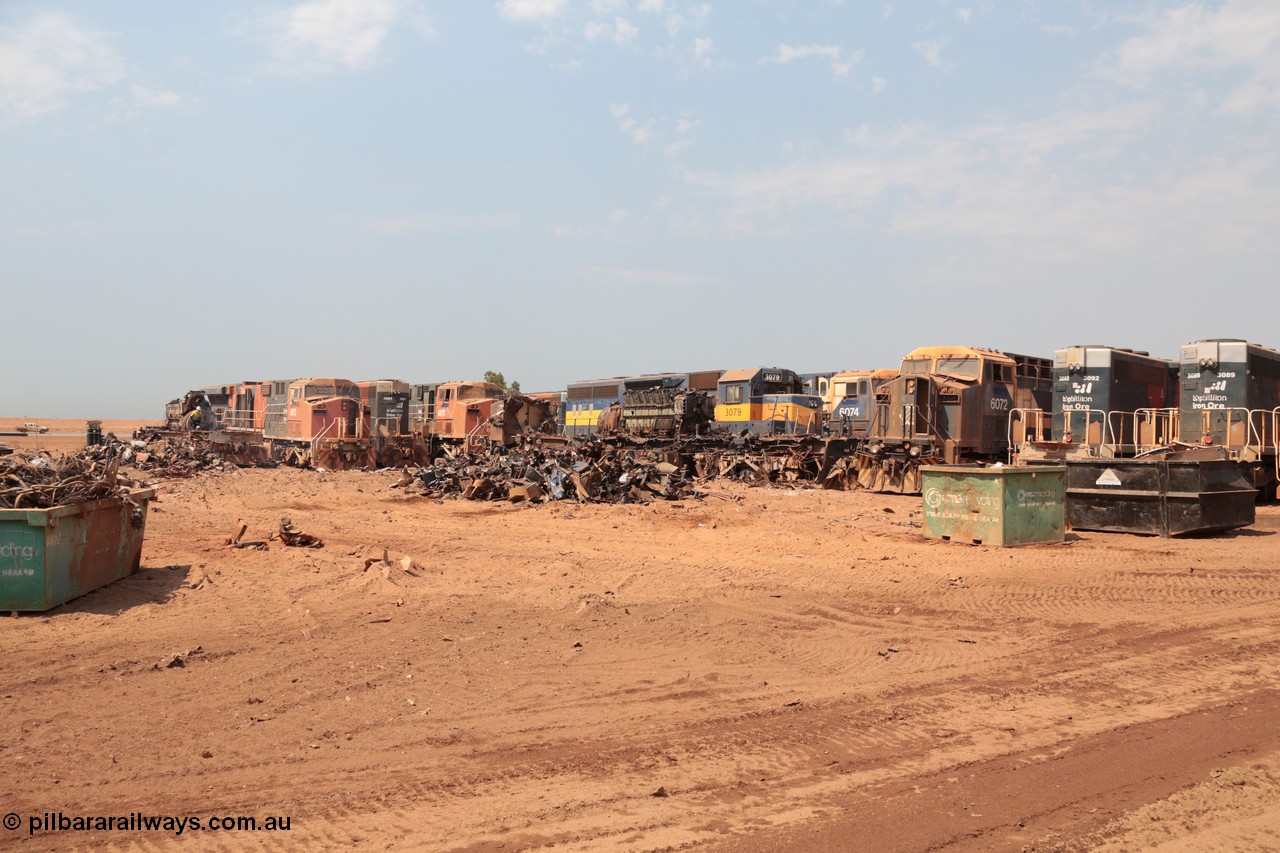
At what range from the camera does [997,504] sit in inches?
509

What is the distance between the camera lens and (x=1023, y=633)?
311 inches

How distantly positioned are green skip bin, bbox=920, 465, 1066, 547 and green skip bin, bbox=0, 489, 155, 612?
10.8 metres

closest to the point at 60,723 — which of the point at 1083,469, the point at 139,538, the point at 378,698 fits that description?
the point at 378,698

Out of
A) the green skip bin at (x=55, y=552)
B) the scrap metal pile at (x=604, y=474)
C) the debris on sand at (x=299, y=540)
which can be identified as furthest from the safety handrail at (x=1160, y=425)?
the green skip bin at (x=55, y=552)

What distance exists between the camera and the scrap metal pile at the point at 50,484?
7762mm

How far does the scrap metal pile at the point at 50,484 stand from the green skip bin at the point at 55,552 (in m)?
0.10

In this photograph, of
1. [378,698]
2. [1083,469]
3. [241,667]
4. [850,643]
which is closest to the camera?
[378,698]

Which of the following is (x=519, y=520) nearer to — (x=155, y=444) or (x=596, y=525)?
(x=596, y=525)

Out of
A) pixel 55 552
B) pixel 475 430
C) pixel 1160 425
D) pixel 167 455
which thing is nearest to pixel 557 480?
pixel 55 552

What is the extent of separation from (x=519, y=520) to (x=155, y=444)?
2353cm

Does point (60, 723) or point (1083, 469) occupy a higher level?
point (1083, 469)

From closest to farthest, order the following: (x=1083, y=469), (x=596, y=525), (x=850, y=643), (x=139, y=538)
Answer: (x=850, y=643) < (x=139, y=538) < (x=1083, y=469) < (x=596, y=525)

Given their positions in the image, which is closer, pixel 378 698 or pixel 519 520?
pixel 378 698

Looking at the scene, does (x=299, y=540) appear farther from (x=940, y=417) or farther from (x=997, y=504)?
(x=940, y=417)
